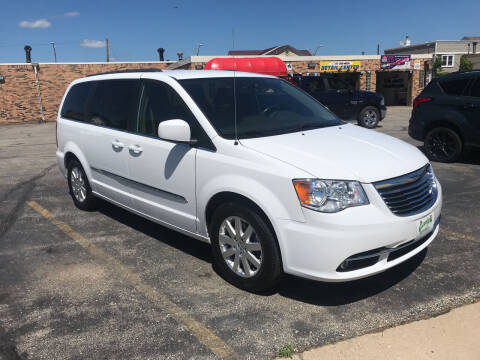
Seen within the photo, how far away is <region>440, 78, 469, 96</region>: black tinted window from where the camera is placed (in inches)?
310

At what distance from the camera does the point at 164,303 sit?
3467mm

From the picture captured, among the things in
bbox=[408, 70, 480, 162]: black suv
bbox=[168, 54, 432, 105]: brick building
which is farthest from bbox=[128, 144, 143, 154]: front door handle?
bbox=[168, 54, 432, 105]: brick building

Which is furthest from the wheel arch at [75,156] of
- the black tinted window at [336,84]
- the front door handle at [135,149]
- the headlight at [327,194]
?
the black tinted window at [336,84]

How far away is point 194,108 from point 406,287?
7.80 ft

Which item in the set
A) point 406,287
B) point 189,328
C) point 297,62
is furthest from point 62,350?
point 297,62

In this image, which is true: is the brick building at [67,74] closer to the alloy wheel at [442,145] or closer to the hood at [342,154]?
the alloy wheel at [442,145]

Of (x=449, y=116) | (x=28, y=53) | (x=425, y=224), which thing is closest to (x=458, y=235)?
(x=425, y=224)

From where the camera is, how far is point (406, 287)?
361cm

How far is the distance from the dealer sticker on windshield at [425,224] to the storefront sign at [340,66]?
26917 mm

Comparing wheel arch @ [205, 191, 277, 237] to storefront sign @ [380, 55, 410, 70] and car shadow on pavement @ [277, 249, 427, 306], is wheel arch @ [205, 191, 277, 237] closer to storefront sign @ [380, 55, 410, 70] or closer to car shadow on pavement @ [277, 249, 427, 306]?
car shadow on pavement @ [277, 249, 427, 306]

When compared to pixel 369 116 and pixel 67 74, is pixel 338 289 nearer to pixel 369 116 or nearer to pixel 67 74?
pixel 369 116

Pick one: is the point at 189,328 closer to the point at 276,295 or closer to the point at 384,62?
the point at 276,295

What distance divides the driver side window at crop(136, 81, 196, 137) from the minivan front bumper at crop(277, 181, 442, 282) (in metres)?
1.44

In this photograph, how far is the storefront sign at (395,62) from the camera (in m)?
29.5
